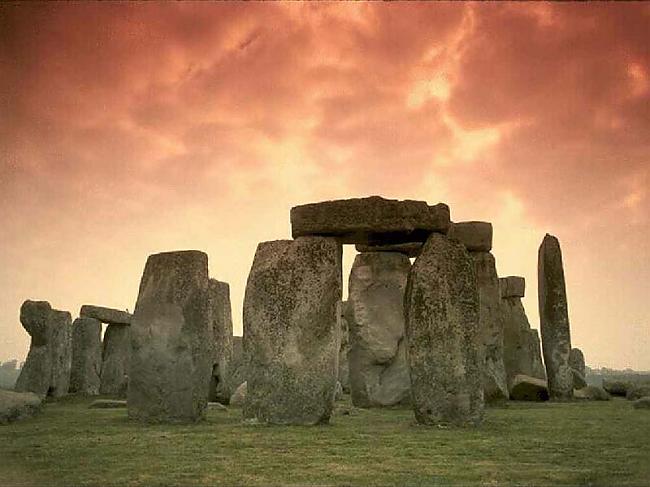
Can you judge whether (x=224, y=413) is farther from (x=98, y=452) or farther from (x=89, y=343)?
(x=89, y=343)

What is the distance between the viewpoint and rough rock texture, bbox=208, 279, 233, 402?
15086 mm

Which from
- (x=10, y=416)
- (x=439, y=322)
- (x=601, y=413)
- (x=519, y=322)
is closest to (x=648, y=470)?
(x=439, y=322)

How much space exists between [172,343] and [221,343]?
5715 mm

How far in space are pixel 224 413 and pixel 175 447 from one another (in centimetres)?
455

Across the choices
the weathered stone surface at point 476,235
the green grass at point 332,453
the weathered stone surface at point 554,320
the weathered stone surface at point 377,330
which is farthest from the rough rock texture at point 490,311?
the green grass at point 332,453

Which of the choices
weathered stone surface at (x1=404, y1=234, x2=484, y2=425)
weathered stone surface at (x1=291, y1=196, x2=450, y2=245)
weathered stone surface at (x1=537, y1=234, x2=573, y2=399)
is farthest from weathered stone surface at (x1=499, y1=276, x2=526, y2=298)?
weathered stone surface at (x1=404, y1=234, x2=484, y2=425)

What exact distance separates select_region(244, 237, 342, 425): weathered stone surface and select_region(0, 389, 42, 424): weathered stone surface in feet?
11.3

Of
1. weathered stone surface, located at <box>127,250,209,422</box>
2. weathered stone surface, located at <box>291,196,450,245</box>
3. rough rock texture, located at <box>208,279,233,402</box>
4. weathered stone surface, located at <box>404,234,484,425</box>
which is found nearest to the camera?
weathered stone surface, located at <box>404,234,484,425</box>

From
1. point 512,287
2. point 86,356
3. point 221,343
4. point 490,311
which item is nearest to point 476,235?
point 490,311

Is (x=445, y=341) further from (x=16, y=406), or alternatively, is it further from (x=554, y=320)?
(x=554, y=320)

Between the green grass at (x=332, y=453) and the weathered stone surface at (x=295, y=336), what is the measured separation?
442 mm

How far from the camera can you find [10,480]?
5629 millimetres

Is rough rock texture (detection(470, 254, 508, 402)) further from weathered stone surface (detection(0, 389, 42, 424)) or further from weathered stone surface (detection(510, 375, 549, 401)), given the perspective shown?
weathered stone surface (detection(0, 389, 42, 424))

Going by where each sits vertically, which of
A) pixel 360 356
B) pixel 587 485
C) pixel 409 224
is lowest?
pixel 587 485
